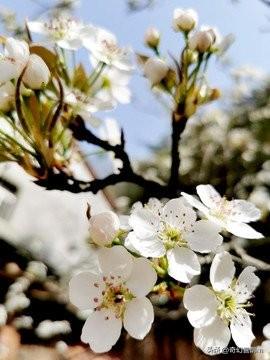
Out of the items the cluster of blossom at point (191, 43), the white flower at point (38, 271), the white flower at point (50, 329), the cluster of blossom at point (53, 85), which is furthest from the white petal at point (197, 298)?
the white flower at point (38, 271)

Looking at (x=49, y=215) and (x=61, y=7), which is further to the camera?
(x=49, y=215)

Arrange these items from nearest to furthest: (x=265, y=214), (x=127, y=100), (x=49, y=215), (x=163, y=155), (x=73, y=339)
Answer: (x=127, y=100), (x=265, y=214), (x=73, y=339), (x=49, y=215), (x=163, y=155)

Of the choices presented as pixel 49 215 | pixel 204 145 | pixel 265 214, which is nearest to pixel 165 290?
pixel 265 214

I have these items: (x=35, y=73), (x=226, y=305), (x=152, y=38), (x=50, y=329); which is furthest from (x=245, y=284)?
(x=50, y=329)

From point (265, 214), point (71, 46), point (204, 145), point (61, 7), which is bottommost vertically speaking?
point (204, 145)

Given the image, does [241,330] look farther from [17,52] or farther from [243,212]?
[17,52]

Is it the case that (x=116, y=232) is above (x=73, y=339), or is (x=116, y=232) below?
above

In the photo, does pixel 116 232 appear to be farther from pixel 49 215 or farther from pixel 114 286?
pixel 49 215
